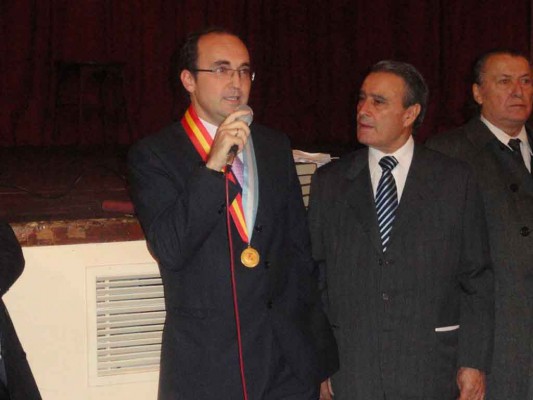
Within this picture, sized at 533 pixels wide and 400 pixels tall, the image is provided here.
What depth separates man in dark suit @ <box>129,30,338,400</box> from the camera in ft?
6.31

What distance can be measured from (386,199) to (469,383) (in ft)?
1.94

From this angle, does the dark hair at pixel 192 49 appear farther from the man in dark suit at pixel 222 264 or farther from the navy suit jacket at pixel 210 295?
the navy suit jacket at pixel 210 295

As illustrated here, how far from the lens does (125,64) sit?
6.98 meters

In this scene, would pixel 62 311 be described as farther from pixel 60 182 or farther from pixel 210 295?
pixel 60 182

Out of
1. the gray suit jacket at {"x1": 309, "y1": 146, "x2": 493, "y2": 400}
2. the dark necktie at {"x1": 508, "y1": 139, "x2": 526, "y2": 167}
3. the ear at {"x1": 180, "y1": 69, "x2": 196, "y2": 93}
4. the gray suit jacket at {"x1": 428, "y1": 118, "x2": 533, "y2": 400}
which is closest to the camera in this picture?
the ear at {"x1": 180, "y1": 69, "x2": 196, "y2": 93}

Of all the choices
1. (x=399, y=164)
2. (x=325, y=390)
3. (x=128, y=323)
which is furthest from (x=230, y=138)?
(x=128, y=323)

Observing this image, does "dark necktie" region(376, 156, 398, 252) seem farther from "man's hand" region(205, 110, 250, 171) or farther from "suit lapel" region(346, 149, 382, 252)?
"man's hand" region(205, 110, 250, 171)

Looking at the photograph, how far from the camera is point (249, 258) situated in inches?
75.2

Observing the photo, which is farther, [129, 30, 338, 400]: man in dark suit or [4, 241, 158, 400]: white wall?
[4, 241, 158, 400]: white wall

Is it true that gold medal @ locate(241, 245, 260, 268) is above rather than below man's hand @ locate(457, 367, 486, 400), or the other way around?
above

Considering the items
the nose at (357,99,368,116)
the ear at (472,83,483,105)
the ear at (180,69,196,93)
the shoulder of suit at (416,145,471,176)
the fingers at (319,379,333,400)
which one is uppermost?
the ear at (180,69,196,93)

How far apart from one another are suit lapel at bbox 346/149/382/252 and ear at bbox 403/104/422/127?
16 centimetres

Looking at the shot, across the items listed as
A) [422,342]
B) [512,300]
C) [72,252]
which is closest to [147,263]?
[72,252]

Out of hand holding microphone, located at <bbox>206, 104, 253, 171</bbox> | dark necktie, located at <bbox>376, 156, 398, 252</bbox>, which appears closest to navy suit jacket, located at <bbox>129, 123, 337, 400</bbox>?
hand holding microphone, located at <bbox>206, 104, 253, 171</bbox>
